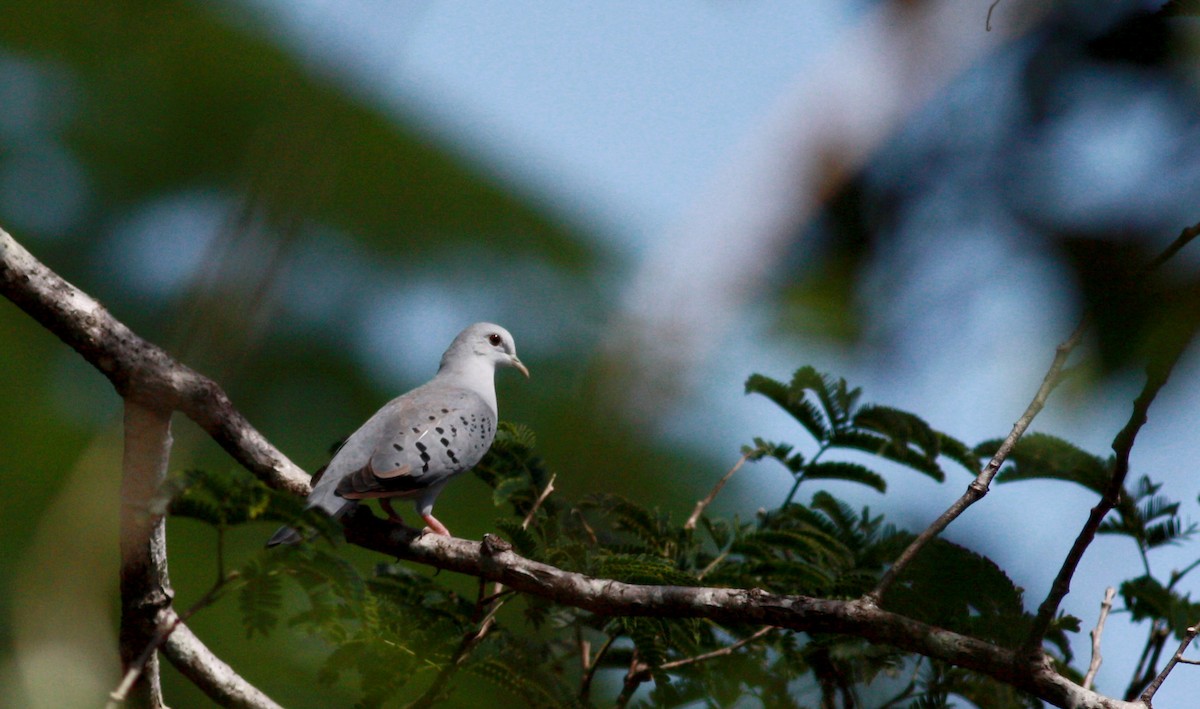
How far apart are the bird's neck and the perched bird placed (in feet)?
0.80

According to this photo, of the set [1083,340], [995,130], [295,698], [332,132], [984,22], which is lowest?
[295,698]

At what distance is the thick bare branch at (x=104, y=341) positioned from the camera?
302 cm

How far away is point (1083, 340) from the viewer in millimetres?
1757

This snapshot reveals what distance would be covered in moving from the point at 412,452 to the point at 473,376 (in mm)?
1205

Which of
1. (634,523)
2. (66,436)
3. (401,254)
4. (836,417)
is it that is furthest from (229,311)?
(401,254)

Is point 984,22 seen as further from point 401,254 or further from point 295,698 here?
point 401,254

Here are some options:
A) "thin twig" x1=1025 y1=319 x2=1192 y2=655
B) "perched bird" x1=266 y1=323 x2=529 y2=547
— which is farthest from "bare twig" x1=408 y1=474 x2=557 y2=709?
"thin twig" x1=1025 y1=319 x2=1192 y2=655

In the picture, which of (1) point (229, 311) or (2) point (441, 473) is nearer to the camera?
(1) point (229, 311)

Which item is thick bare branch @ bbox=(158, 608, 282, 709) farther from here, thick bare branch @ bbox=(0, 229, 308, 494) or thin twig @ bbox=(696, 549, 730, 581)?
thin twig @ bbox=(696, 549, 730, 581)

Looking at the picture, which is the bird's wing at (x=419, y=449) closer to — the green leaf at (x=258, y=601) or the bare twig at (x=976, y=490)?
the green leaf at (x=258, y=601)

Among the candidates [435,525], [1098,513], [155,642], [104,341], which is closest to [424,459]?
[435,525]

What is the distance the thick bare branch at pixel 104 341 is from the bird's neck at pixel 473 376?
1.79 meters

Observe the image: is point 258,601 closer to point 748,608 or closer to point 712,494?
point 748,608

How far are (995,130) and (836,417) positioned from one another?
200cm
